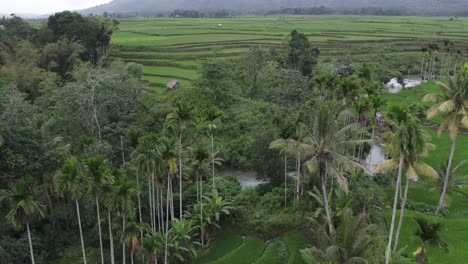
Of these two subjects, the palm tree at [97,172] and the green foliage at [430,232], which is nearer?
the palm tree at [97,172]

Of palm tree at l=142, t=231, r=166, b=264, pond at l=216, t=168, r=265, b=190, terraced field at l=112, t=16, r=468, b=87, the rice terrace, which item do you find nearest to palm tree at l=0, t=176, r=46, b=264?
the rice terrace

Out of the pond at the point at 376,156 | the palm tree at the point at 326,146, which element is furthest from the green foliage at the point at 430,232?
the pond at the point at 376,156

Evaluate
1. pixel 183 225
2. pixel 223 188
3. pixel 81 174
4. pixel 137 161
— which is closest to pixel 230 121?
pixel 223 188

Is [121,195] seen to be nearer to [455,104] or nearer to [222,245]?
[222,245]

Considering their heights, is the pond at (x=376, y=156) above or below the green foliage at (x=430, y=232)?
below

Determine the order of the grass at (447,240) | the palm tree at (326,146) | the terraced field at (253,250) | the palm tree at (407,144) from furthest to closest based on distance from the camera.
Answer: the terraced field at (253,250)
the grass at (447,240)
the palm tree at (326,146)
the palm tree at (407,144)

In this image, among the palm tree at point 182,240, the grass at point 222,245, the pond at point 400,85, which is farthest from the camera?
the pond at point 400,85

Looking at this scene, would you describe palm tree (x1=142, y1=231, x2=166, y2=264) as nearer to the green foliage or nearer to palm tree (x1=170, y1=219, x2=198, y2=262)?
palm tree (x1=170, y1=219, x2=198, y2=262)

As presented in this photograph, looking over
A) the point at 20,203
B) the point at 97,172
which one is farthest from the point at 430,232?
the point at 20,203

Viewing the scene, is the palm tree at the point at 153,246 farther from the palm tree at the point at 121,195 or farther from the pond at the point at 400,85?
the pond at the point at 400,85

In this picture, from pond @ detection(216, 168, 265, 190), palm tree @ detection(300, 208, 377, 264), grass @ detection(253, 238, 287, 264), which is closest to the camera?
palm tree @ detection(300, 208, 377, 264)
